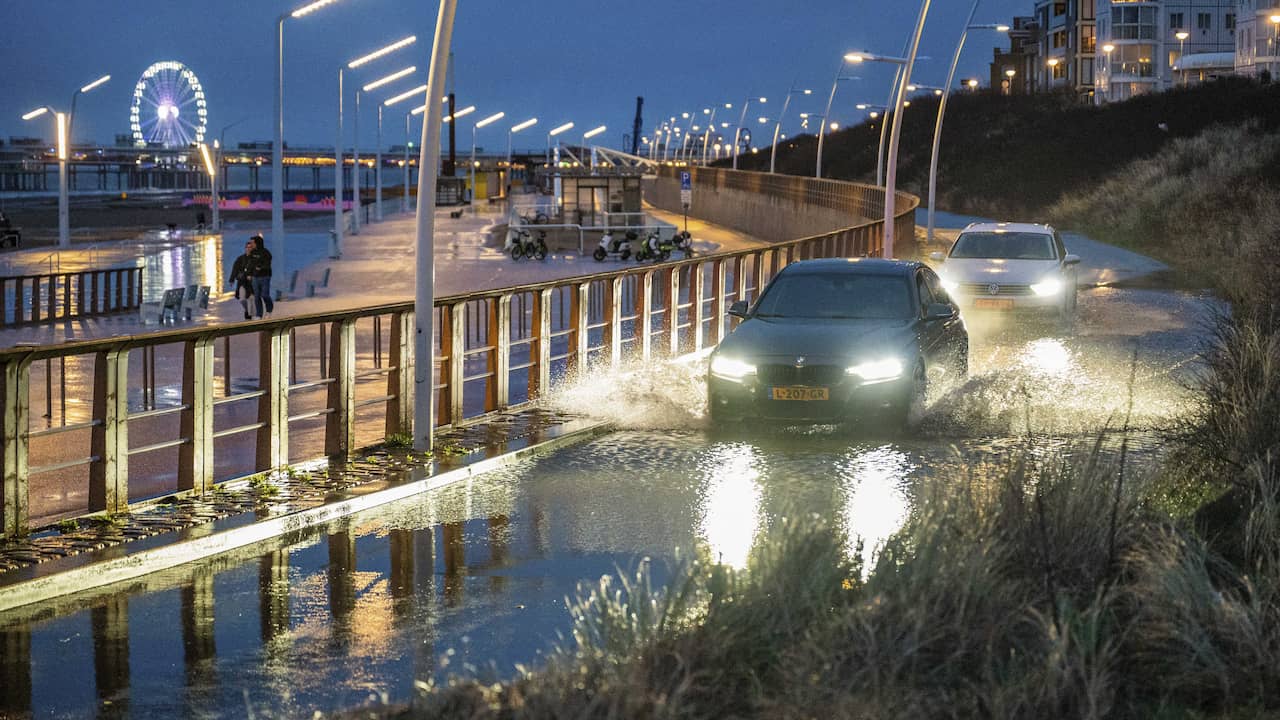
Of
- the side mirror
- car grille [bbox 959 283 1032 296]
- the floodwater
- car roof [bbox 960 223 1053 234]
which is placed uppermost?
car roof [bbox 960 223 1053 234]

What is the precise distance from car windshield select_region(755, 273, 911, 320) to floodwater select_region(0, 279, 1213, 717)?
0.93 m

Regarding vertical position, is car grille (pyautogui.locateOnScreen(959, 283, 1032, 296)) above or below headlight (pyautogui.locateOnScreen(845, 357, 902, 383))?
above

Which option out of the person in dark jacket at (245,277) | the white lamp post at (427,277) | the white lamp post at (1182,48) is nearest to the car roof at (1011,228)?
the person in dark jacket at (245,277)

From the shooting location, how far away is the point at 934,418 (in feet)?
49.5

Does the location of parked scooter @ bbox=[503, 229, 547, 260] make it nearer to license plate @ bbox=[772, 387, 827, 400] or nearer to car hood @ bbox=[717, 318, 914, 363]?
car hood @ bbox=[717, 318, 914, 363]

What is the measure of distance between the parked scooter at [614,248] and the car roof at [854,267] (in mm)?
41976

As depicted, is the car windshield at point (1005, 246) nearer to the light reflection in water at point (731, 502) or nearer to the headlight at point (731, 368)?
the headlight at point (731, 368)

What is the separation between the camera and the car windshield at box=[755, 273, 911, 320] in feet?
51.1

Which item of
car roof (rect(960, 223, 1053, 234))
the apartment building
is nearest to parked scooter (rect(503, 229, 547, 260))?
car roof (rect(960, 223, 1053, 234))

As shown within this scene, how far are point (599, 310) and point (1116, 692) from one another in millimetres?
30069

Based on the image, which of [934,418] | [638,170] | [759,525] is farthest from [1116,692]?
[638,170]

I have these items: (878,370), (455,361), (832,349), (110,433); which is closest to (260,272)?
(455,361)

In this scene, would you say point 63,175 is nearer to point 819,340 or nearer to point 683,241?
point 683,241

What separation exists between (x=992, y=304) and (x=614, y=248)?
3601cm
